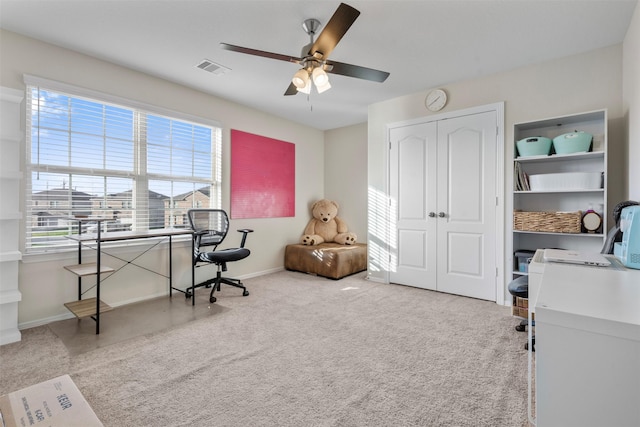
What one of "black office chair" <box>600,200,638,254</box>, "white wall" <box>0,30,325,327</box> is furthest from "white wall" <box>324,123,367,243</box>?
"black office chair" <box>600,200,638,254</box>

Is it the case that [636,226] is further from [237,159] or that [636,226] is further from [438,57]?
[237,159]

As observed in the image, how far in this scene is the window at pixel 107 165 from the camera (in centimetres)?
268

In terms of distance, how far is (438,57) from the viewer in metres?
2.89

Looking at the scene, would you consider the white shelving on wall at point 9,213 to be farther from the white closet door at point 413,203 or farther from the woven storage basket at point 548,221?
the woven storage basket at point 548,221

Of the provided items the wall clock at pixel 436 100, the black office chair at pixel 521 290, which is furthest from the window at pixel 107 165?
the black office chair at pixel 521 290

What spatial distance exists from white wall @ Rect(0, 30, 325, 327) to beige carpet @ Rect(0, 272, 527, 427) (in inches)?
15.9

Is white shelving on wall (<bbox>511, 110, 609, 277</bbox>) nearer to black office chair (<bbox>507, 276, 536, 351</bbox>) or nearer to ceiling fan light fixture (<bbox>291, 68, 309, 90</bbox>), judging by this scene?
black office chair (<bbox>507, 276, 536, 351</bbox>)

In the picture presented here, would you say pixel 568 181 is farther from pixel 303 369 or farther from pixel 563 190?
pixel 303 369

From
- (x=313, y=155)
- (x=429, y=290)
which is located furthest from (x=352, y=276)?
(x=313, y=155)

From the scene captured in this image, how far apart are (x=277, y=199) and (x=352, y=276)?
5.46ft

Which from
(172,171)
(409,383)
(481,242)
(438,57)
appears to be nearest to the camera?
(409,383)

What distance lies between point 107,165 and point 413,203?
3.47m

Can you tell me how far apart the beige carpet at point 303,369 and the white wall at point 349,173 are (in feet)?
7.78

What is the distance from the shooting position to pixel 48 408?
83 centimetres
